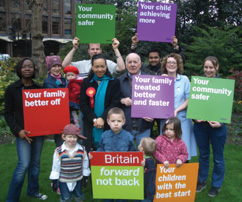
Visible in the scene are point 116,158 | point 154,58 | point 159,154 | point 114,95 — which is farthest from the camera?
point 154,58

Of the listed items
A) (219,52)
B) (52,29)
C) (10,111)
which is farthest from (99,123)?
(52,29)

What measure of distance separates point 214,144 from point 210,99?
2.42 ft

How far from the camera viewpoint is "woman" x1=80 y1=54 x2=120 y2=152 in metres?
3.33

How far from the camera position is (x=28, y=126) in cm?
325

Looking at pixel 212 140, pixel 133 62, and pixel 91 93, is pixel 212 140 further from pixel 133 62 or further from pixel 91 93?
pixel 91 93

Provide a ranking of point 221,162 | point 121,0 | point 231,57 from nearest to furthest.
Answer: point 221,162 → point 231,57 → point 121,0

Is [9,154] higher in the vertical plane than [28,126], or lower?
lower

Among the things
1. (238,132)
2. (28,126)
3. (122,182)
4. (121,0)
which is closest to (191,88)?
(122,182)

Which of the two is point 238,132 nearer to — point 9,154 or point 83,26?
point 83,26

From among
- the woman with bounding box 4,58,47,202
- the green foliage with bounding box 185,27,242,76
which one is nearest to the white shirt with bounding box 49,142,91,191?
the woman with bounding box 4,58,47,202

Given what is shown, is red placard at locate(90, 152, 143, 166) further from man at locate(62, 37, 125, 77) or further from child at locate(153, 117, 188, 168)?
man at locate(62, 37, 125, 77)

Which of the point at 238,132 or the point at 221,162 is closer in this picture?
the point at 221,162

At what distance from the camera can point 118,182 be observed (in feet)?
9.73

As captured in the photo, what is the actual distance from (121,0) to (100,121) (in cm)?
1343
